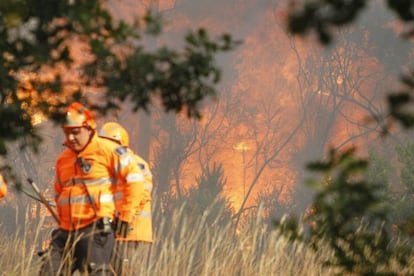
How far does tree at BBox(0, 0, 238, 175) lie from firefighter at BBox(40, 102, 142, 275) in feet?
10.9

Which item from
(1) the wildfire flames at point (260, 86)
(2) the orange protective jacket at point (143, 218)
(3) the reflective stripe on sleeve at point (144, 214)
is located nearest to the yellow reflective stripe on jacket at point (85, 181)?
(2) the orange protective jacket at point (143, 218)

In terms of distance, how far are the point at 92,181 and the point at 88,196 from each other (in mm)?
136

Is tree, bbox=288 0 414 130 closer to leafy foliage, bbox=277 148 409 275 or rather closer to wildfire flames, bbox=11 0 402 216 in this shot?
leafy foliage, bbox=277 148 409 275

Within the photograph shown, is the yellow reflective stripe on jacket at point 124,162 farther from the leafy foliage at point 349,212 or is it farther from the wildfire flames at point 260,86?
the wildfire flames at point 260,86

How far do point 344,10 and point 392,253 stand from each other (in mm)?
775

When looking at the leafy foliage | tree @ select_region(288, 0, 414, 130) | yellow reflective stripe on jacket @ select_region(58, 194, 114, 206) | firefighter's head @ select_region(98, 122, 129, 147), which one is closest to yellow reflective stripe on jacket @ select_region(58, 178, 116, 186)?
yellow reflective stripe on jacket @ select_region(58, 194, 114, 206)

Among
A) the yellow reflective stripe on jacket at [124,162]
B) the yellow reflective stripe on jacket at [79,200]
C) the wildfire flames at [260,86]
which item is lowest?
the yellow reflective stripe on jacket at [79,200]

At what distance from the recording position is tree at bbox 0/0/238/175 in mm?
3754

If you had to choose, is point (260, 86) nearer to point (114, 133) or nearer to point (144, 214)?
point (114, 133)

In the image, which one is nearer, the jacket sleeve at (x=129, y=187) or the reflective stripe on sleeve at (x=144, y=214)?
the jacket sleeve at (x=129, y=187)

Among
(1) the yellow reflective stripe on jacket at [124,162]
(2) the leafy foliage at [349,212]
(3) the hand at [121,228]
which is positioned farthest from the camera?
(1) the yellow reflective stripe on jacket at [124,162]

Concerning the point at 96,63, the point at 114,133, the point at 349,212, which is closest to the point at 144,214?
the point at 114,133

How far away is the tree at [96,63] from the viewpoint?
3.75 m

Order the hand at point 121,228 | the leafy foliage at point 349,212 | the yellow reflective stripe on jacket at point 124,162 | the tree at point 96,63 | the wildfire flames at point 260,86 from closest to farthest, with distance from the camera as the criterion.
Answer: the leafy foliage at point 349,212
the tree at point 96,63
the hand at point 121,228
the yellow reflective stripe on jacket at point 124,162
the wildfire flames at point 260,86
